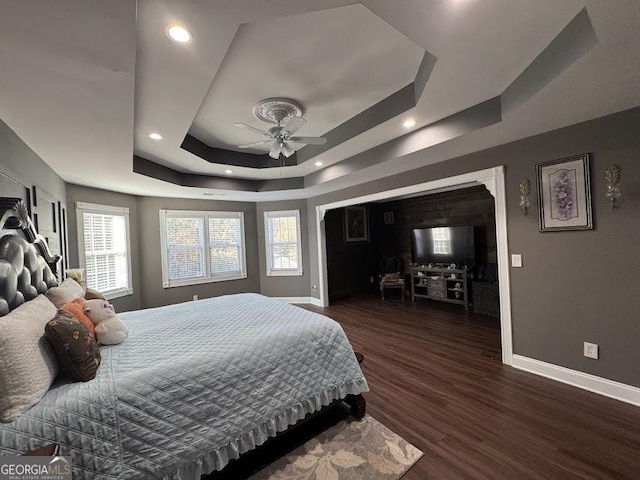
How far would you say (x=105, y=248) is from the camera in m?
4.32

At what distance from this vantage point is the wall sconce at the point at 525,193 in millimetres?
2662

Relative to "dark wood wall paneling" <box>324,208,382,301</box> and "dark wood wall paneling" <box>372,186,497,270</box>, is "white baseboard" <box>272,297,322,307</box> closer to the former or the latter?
"dark wood wall paneling" <box>324,208,382,301</box>

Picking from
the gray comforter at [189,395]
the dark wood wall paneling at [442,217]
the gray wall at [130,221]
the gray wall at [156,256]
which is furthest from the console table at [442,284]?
the gray wall at [130,221]

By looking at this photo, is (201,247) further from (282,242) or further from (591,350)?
(591,350)

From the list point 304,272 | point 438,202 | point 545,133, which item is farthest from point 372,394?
point 438,202

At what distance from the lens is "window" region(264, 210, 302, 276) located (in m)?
6.03

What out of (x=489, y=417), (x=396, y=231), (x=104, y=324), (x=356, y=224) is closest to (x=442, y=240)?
(x=396, y=231)

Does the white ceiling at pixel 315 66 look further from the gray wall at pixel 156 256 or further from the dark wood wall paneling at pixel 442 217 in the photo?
the dark wood wall paneling at pixel 442 217

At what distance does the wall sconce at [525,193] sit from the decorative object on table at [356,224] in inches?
163

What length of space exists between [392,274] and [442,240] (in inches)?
53.5

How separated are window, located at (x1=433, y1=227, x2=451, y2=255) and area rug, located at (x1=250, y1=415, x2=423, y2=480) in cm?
418

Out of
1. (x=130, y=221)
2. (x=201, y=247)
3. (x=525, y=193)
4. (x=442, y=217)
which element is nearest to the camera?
(x=525, y=193)

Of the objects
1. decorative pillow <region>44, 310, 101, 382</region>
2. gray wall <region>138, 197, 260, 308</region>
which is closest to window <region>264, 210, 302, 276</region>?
gray wall <region>138, 197, 260, 308</region>

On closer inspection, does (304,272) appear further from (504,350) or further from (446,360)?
(504,350)
